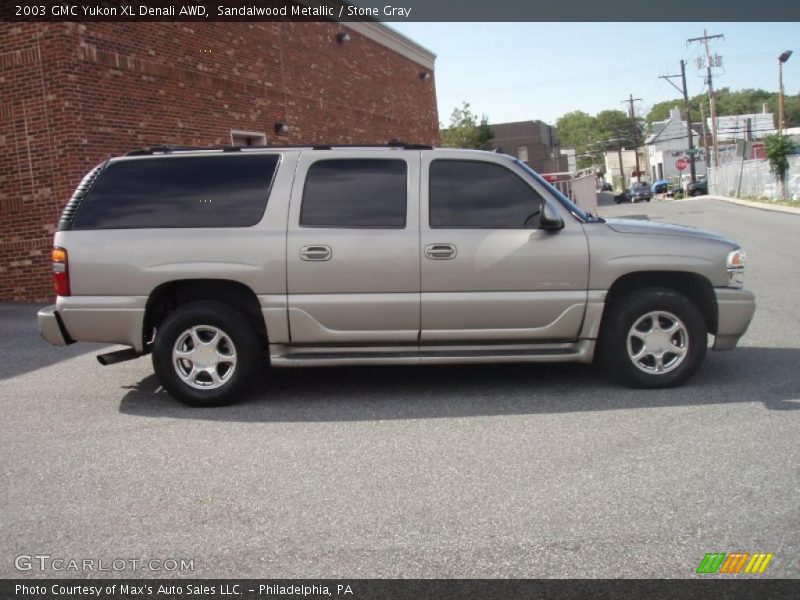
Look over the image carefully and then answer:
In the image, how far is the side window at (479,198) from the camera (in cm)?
609

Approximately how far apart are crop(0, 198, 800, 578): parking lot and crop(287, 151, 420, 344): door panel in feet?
2.07

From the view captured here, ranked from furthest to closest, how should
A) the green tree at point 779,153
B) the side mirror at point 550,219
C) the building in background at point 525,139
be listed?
the building in background at point 525,139 < the green tree at point 779,153 < the side mirror at point 550,219

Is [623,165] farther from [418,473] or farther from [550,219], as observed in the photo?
[418,473]

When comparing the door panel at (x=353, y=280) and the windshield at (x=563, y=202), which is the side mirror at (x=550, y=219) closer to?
the windshield at (x=563, y=202)

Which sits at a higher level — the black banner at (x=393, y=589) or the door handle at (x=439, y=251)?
the door handle at (x=439, y=251)

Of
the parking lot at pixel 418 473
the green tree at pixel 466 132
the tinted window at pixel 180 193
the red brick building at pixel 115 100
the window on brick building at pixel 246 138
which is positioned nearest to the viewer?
the parking lot at pixel 418 473

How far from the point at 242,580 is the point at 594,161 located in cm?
15624

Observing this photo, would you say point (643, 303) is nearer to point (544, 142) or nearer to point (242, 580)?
point (242, 580)

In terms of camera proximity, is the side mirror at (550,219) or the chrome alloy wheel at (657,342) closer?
the side mirror at (550,219)

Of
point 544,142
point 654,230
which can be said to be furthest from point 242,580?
point 544,142

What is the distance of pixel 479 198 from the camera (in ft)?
20.2

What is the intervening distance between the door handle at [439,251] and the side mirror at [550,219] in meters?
0.71

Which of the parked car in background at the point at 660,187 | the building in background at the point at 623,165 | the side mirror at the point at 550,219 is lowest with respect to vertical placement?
the side mirror at the point at 550,219

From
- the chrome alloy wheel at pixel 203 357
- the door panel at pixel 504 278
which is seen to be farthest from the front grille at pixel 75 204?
the door panel at pixel 504 278
